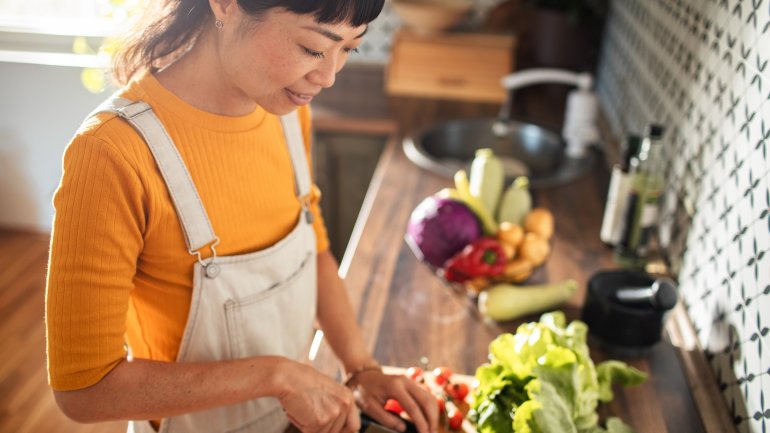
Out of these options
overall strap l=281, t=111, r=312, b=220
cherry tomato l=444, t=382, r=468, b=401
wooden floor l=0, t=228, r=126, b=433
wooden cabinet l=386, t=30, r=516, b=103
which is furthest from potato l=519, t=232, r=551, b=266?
wooden floor l=0, t=228, r=126, b=433

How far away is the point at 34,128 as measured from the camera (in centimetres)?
308

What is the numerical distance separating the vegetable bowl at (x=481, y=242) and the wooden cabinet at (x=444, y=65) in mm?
899

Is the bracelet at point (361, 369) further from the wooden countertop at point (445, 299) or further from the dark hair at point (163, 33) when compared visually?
the dark hair at point (163, 33)

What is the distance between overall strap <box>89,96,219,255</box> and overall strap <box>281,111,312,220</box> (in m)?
0.22

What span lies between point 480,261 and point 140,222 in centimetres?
70

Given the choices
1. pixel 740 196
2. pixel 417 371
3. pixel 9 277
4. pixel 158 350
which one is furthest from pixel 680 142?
pixel 9 277

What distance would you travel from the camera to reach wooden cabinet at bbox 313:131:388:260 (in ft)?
7.23

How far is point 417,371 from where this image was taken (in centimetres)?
104

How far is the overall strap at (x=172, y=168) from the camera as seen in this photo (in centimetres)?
77

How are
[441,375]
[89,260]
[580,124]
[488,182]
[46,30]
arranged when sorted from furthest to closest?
[46,30]
[580,124]
[488,182]
[441,375]
[89,260]

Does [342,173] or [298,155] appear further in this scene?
[342,173]

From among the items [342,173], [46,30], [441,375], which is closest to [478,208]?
[441,375]

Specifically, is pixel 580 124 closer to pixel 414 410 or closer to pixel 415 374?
pixel 415 374

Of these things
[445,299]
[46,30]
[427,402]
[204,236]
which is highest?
[204,236]
